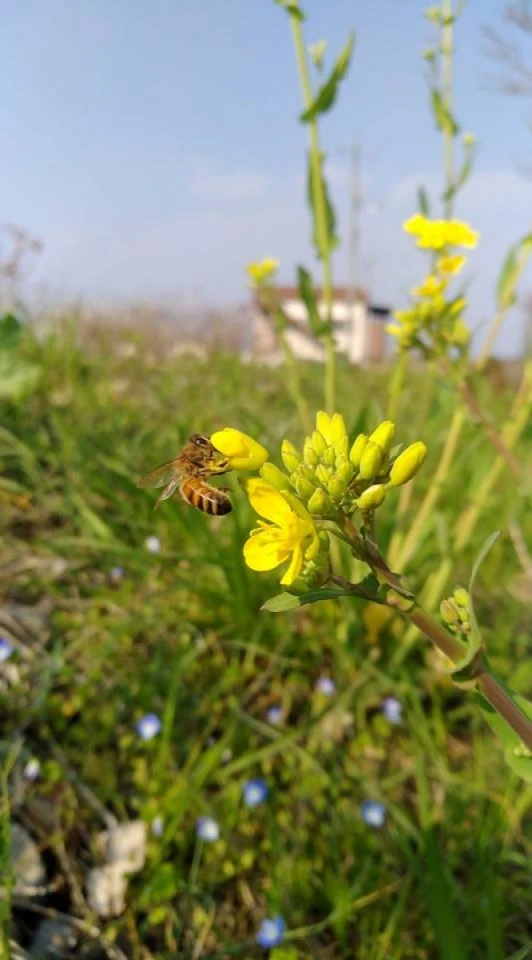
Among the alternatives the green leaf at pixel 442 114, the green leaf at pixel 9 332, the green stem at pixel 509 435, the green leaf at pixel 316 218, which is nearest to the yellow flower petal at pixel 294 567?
the green stem at pixel 509 435

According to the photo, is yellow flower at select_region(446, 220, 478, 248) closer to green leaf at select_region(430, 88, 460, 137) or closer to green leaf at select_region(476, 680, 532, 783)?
green leaf at select_region(430, 88, 460, 137)

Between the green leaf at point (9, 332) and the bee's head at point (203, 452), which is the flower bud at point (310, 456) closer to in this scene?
the bee's head at point (203, 452)

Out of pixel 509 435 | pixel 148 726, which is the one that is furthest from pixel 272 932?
pixel 509 435

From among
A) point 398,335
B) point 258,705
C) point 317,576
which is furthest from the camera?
point 258,705

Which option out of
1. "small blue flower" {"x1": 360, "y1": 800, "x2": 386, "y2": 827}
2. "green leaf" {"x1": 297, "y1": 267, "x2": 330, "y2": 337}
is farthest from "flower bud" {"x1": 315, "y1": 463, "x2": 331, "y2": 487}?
"green leaf" {"x1": 297, "y1": 267, "x2": 330, "y2": 337}

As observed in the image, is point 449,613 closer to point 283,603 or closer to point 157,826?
point 283,603

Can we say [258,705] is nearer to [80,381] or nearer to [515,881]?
[515,881]

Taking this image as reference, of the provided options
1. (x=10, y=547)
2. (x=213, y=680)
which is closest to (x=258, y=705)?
(x=213, y=680)
